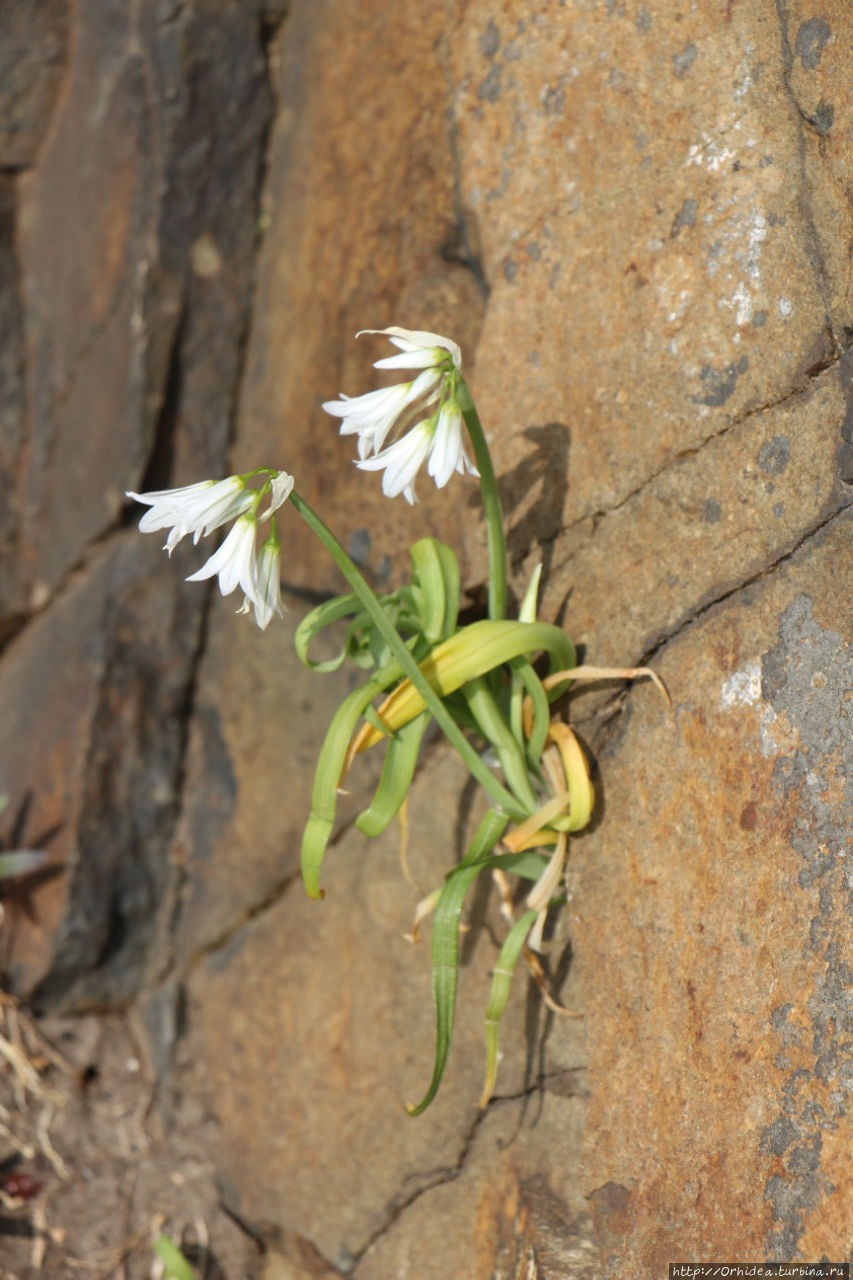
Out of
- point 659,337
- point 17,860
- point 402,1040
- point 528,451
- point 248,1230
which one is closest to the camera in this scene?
point 659,337

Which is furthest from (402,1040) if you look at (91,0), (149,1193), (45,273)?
(91,0)

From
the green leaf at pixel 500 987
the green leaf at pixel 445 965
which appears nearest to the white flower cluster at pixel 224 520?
the green leaf at pixel 445 965

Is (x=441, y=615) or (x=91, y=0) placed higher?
(x=91, y=0)

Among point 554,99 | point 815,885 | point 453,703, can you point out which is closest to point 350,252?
point 554,99

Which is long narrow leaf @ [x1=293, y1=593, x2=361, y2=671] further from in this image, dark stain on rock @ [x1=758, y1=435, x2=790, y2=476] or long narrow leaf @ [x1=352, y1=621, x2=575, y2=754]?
dark stain on rock @ [x1=758, y1=435, x2=790, y2=476]

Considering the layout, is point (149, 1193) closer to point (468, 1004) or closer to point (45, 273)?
point (468, 1004)

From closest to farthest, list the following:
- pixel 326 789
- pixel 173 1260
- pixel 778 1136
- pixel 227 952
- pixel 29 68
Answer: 1. pixel 778 1136
2. pixel 326 789
3. pixel 173 1260
4. pixel 227 952
5. pixel 29 68

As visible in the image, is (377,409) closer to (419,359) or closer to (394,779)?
(419,359)
